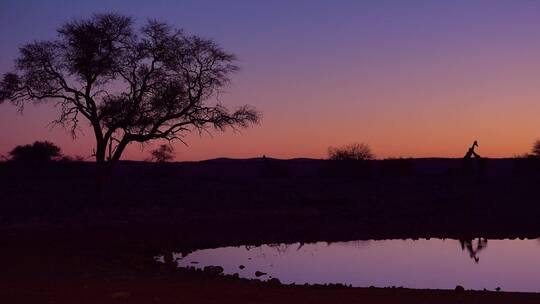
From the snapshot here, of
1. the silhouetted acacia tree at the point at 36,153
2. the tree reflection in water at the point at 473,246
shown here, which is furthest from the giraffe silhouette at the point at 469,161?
the silhouetted acacia tree at the point at 36,153

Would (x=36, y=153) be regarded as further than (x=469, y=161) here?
Yes

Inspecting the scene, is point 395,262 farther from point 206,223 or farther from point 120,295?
point 206,223

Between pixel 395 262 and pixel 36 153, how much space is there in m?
40.4

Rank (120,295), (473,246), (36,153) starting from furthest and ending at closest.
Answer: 1. (36,153)
2. (473,246)
3. (120,295)

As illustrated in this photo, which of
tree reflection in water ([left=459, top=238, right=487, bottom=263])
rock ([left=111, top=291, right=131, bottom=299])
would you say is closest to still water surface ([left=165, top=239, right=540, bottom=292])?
tree reflection in water ([left=459, top=238, right=487, bottom=263])

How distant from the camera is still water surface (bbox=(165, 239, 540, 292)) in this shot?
14297 mm

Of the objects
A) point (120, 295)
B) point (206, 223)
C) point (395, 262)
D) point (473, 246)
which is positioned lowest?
point (120, 295)

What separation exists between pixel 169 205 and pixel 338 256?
513 inches

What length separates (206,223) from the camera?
2431 cm

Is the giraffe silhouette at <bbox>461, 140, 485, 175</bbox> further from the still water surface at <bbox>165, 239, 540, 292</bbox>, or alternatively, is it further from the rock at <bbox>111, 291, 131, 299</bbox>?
the rock at <bbox>111, 291, 131, 299</bbox>

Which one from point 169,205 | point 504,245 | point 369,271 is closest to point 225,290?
point 369,271

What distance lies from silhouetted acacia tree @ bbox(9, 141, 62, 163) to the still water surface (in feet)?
118

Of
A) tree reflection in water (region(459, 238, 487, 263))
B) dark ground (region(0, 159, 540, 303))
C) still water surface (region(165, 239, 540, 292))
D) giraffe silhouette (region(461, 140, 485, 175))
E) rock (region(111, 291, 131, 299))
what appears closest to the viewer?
rock (region(111, 291, 131, 299))

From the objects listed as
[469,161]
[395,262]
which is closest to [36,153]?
[469,161]
